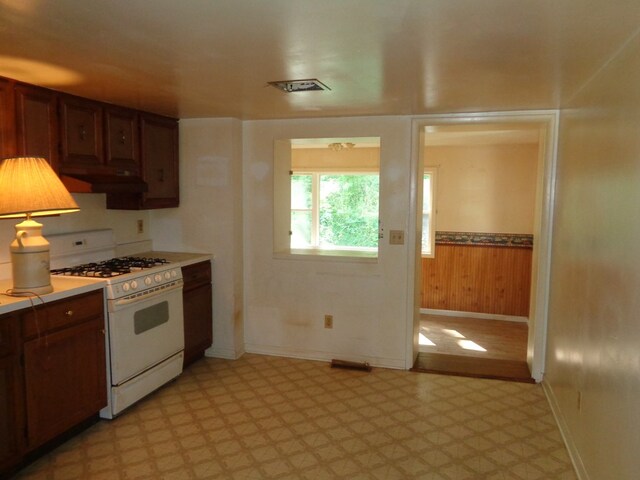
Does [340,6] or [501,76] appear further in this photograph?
[501,76]

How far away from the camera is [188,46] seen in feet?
6.47

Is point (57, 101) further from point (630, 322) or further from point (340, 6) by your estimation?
point (630, 322)

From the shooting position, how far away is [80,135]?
297 centimetres

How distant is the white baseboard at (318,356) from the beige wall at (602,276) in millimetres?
1265

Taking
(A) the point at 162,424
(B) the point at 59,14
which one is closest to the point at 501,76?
(B) the point at 59,14

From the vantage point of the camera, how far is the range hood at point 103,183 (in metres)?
3.04

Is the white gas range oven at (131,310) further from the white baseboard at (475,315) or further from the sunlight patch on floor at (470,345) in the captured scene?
the white baseboard at (475,315)

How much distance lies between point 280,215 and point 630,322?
294cm

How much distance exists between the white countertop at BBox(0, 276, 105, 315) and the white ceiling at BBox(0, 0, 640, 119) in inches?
45.4

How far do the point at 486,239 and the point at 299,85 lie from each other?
384cm

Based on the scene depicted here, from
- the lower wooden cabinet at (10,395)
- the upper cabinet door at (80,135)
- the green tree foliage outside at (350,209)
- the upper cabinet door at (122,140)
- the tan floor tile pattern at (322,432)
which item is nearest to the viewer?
the lower wooden cabinet at (10,395)

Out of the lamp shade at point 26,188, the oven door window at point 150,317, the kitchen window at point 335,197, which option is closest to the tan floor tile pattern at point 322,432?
the oven door window at point 150,317

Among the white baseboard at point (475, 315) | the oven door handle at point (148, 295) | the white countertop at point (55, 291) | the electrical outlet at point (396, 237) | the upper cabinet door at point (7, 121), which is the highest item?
the upper cabinet door at point (7, 121)


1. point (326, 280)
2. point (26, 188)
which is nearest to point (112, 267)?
point (26, 188)
